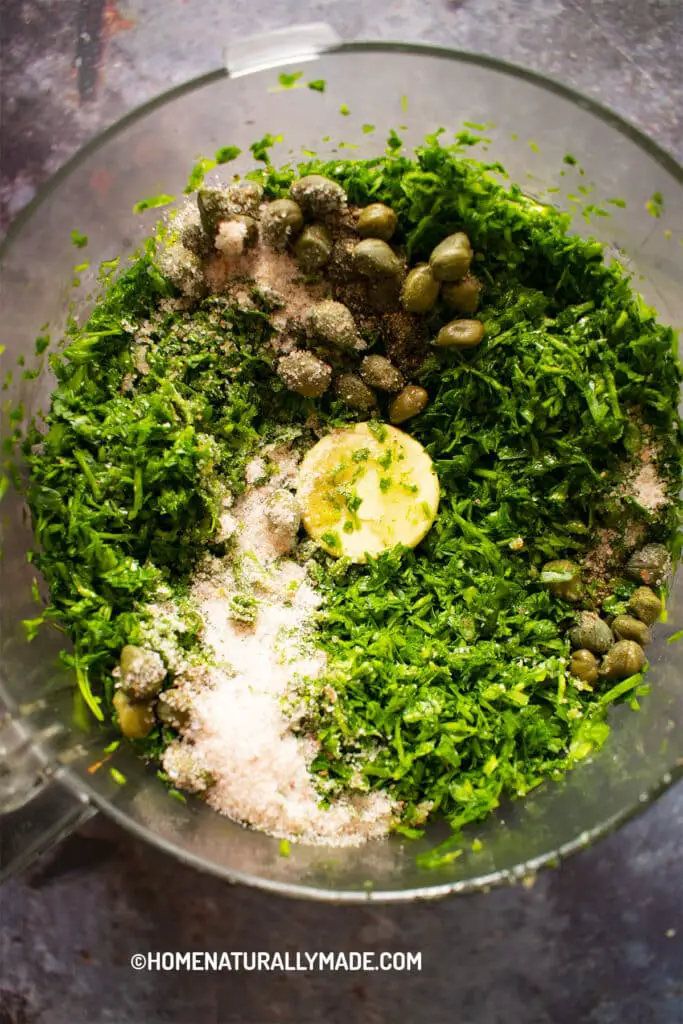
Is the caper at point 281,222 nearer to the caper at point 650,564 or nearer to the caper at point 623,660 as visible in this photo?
Answer: the caper at point 650,564

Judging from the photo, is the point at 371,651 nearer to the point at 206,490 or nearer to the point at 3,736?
the point at 206,490

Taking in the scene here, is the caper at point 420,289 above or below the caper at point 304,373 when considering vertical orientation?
above

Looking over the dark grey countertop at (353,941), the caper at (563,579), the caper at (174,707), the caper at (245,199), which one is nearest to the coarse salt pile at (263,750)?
the caper at (174,707)

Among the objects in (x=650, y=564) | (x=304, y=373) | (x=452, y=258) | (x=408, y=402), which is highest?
(x=452, y=258)

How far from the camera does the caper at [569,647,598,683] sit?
85.6 inches

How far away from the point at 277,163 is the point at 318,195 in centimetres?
29

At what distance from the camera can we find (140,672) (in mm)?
1989

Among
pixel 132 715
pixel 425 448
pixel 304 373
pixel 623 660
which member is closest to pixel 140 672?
pixel 132 715

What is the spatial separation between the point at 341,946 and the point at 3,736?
3.63ft

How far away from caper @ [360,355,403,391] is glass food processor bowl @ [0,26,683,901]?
0.61m

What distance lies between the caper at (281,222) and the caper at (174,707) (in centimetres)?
118

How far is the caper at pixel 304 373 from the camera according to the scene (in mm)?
2264

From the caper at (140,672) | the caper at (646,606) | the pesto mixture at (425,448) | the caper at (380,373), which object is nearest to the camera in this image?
the caper at (140,672)

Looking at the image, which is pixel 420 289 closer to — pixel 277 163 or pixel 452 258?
pixel 452 258
